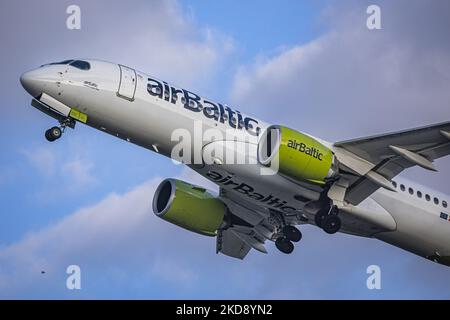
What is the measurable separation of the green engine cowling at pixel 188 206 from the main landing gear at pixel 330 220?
209 inches

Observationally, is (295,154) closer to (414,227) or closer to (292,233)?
(292,233)

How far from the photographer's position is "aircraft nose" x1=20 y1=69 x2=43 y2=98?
27875mm

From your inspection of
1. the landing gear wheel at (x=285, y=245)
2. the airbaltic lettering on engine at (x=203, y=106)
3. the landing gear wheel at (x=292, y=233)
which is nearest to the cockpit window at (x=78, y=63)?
the airbaltic lettering on engine at (x=203, y=106)

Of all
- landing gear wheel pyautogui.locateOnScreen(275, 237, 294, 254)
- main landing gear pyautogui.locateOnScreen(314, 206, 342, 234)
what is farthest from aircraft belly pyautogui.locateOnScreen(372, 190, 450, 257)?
landing gear wheel pyautogui.locateOnScreen(275, 237, 294, 254)

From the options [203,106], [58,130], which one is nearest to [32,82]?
[58,130]

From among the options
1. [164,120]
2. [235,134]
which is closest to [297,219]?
[235,134]

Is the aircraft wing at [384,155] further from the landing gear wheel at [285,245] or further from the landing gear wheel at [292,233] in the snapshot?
the landing gear wheel at [285,245]

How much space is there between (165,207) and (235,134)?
5.51m

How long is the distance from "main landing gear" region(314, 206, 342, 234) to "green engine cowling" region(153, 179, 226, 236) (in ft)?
17.4

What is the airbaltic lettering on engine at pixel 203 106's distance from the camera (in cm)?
2900

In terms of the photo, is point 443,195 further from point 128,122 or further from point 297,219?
point 128,122

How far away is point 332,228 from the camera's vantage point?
97.8 feet

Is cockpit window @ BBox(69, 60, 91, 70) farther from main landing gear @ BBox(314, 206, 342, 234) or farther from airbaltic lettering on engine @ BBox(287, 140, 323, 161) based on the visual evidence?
main landing gear @ BBox(314, 206, 342, 234)
